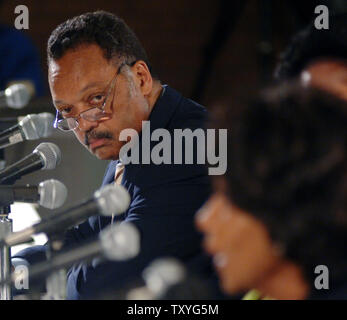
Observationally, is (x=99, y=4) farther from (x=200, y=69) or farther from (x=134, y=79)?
(x=134, y=79)

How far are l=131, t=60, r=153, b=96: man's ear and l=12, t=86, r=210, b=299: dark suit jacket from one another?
0.04 metres

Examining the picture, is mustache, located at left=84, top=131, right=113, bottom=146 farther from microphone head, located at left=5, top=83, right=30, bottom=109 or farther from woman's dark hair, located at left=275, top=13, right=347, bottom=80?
microphone head, located at left=5, top=83, right=30, bottom=109

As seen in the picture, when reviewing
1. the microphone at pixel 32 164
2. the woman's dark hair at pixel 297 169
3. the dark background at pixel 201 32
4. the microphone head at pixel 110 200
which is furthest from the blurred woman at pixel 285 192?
the dark background at pixel 201 32

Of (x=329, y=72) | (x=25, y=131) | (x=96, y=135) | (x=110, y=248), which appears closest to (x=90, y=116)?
(x=96, y=135)

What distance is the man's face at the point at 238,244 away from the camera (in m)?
0.69

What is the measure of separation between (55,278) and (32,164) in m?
0.34

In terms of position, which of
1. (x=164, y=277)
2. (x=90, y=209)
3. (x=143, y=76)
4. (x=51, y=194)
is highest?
(x=143, y=76)

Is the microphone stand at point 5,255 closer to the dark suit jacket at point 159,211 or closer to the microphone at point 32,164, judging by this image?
the microphone at point 32,164

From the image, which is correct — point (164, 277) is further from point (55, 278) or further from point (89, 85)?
point (89, 85)

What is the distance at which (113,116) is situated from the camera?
5.49 ft

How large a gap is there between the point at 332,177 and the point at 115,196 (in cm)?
29

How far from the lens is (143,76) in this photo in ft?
5.67

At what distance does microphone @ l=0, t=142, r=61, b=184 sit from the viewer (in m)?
1.19
